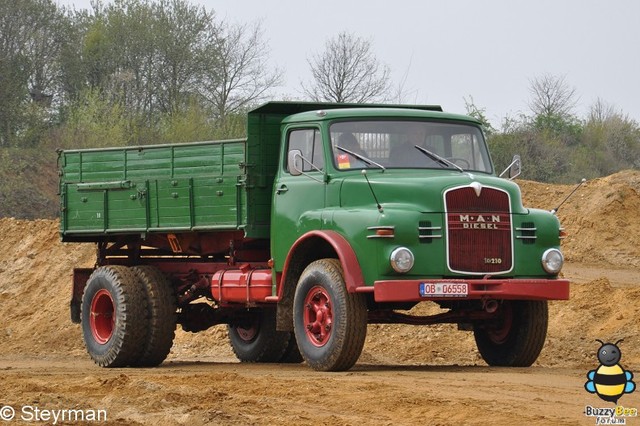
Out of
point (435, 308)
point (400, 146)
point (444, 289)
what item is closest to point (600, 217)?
point (435, 308)

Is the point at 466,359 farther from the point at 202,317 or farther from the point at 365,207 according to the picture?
the point at 365,207

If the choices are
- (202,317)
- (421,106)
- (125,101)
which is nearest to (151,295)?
(202,317)

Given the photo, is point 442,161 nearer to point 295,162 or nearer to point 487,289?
point 295,162

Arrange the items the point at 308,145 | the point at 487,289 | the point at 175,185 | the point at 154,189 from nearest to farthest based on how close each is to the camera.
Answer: the point at 487,289 → the point at 308,145 → the point at 175,185 → the point at 154,189

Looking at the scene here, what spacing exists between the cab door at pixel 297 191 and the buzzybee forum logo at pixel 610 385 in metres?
3.85

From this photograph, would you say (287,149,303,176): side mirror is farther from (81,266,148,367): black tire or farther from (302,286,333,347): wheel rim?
(81,266,148,367): black tire

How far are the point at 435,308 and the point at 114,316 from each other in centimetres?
567

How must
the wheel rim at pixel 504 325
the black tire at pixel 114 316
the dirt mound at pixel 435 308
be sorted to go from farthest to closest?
the dirt mound at pixel 435 308
the black tire at pixel 114 316
the wheel rim at pixel 504 325

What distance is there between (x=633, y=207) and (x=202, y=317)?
495 inches

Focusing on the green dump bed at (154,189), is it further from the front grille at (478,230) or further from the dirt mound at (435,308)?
the dirt mound at (435,308)

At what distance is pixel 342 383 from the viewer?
12.5m

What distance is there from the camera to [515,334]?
1527 centimetres

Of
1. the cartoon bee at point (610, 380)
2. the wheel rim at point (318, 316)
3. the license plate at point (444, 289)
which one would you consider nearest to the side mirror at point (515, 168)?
the license plate at point (444, 289)

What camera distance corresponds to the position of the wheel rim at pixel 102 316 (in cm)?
1766
